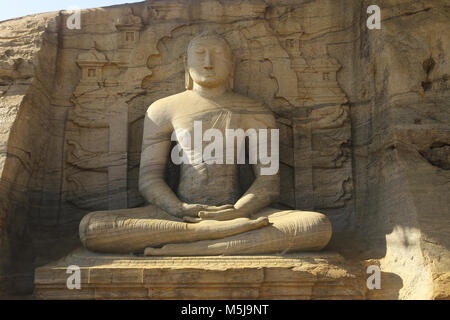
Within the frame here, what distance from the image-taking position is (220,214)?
227 inches

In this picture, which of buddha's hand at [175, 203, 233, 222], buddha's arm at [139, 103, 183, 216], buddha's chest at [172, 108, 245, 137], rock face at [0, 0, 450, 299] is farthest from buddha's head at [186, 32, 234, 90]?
buddha's hand at [175, 203, 233, 222]

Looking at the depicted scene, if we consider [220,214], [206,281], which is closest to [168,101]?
[220,214]

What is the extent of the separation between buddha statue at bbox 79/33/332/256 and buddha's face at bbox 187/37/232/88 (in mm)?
11

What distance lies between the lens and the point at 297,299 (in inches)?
203

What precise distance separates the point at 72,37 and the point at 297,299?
427 cm

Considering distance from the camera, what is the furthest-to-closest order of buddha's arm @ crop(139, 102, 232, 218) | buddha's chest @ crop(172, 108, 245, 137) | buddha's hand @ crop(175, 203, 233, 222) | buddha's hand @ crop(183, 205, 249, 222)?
buddha's chest @ crop(172, 108, 245, 137) → buddha's arm @ crop(139, 102, 232, 218) → buddha's hand @ crop(175, 203, 233, 222) → buddha's hand @ crop(183, 205, 249, 222)

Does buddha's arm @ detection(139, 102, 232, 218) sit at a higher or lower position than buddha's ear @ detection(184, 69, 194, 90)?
lower

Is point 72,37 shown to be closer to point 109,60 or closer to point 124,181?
point 109,60

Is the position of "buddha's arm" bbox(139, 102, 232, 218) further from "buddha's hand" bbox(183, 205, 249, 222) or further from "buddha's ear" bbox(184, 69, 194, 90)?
"buddha's ear" bbox(184, 69, 194, 90)

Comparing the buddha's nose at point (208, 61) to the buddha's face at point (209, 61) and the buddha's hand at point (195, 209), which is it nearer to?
the buddha's face at point (209, 61)

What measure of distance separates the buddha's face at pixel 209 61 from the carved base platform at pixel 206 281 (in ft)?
7.71

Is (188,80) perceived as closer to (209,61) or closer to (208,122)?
(209,61)

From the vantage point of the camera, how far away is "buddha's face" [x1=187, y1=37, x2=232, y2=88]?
6730 millimetres
